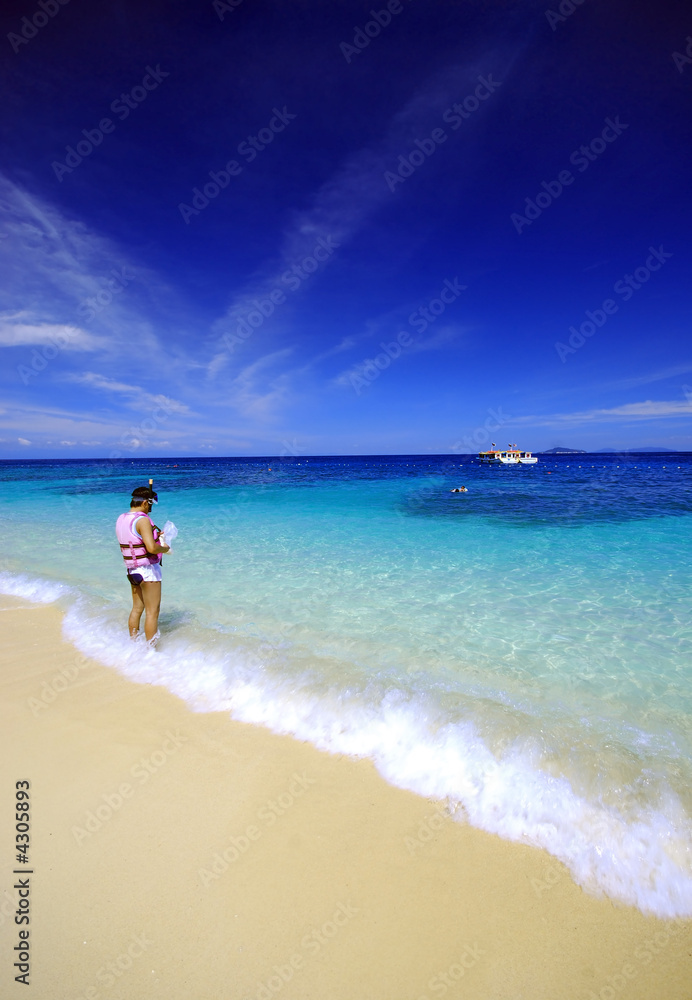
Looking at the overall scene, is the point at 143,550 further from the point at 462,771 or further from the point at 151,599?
the point at 462,771

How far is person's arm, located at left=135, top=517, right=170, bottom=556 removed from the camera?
5770 millimetres

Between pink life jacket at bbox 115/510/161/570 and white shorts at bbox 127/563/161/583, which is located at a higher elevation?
pink life jacket at bbox 115/510/161/570

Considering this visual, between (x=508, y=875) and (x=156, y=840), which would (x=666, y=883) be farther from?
(x=156, y=840)

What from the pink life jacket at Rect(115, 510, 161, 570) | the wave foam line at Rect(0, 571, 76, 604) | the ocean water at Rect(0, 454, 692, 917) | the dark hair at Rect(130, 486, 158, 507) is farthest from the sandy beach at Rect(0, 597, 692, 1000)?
the wave foam line at Rect(0, 571, 76, 604)

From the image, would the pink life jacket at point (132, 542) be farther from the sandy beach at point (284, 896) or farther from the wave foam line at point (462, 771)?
the sandy beach at point (284, 896)

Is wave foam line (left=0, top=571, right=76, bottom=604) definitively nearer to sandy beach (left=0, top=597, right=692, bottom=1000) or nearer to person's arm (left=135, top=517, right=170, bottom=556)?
person's arm (left=135, top=517, right=170, bottom=556)

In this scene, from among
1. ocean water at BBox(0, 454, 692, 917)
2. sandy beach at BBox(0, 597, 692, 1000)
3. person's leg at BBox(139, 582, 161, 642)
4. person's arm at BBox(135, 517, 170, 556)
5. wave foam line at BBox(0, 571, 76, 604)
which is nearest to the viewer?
sandy beach at BBox(0, 597, 692, 1000)

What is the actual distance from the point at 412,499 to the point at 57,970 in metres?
26.2

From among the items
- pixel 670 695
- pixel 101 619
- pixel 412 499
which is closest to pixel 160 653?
pixel 101 619

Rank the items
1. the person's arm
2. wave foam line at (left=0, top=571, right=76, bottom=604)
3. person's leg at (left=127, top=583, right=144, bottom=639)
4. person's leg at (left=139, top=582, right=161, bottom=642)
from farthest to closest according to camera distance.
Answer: wave foam line at (left=0, top=571, right=76, bottom=604)
person's leg at (left=127, top=583, right=144, bottom=639)
person's leg at (left=139, top=582, right=161, bottom=642)
the person's arm

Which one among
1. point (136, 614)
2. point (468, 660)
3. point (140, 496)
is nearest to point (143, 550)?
point (140, 496)

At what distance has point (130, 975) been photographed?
2.42 metres

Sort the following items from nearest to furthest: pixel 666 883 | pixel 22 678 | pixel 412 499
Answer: pixel 666 883, pixel 22 678, pixel 412 499

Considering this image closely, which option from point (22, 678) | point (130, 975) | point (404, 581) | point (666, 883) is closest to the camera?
point (130, 975)
